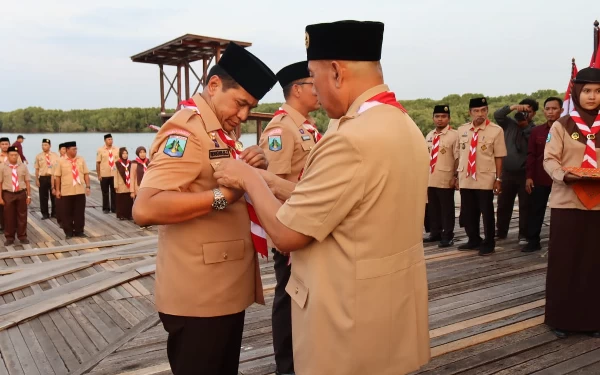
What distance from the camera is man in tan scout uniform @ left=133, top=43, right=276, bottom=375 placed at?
5.97 ft

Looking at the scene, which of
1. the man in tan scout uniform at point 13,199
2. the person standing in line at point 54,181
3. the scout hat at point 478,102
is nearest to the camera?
the scout hat at point 478,102

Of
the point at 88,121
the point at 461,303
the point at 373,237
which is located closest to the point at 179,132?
the point at 373,237

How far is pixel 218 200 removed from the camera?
1.79 m

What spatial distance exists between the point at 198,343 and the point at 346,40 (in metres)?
1.22

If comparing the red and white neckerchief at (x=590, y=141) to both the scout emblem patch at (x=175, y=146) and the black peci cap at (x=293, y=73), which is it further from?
the scout emblem patch at (x=175, y=146)

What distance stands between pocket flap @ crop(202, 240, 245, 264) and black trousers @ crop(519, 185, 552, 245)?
17.1ft

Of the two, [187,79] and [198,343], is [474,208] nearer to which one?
[198,343]

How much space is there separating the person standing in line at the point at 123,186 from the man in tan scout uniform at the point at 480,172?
723cm

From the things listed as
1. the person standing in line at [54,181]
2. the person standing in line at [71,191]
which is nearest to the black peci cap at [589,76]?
the person standing in line at [71,191]

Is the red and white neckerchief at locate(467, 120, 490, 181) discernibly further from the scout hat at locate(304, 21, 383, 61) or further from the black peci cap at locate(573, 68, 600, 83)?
the scout hat at locate(304, 21, 383, 61)

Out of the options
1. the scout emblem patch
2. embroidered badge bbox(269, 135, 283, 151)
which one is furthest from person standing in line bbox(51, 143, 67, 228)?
the scout emblem patch

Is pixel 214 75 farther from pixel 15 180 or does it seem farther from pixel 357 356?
pixel 15 180

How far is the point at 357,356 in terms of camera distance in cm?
149

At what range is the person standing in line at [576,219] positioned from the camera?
3.49 meters
